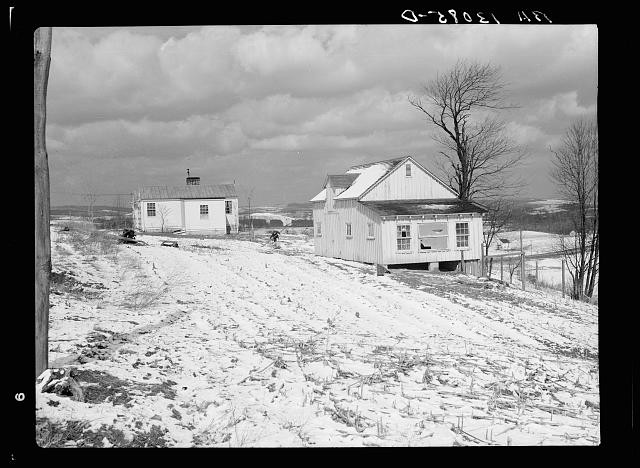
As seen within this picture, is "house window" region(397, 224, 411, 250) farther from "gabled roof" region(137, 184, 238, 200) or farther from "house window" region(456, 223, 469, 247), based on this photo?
"gabled roof" region(137, 184, 238, 200)

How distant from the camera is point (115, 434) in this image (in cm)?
334

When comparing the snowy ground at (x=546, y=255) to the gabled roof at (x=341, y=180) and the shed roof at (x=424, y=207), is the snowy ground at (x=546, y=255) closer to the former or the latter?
the shed roof at (x=424, y=207)

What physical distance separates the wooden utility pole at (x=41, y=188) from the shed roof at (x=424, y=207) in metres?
11.6

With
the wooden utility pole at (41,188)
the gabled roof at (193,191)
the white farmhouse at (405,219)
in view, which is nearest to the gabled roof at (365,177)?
the white farmhouse at (405,219)

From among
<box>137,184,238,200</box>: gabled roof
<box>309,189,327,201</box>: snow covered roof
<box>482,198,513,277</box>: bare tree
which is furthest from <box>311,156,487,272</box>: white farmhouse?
<box>137,184,238,200</box>: gabled roof

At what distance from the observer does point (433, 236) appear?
15172 mm

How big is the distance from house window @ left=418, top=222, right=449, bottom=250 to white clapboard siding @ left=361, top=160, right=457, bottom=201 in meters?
1.14

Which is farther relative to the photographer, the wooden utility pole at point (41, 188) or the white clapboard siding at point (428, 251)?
the white clapboard siding at point (428, 251)

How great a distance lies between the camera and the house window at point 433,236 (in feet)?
49.4

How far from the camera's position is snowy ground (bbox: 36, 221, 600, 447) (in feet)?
11.7

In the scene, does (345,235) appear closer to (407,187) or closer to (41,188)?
(407,187)

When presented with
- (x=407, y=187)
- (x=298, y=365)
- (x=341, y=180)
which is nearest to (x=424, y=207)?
(x=407, y=187)
